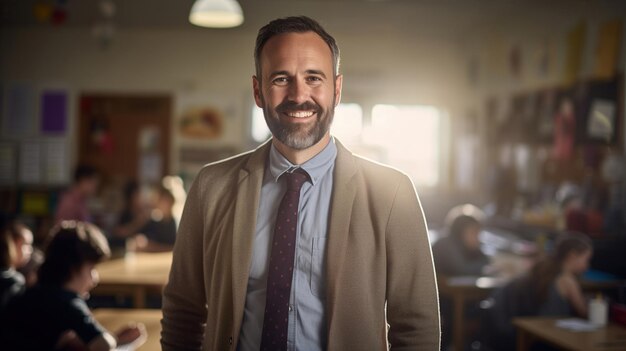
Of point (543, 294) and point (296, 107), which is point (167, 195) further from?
point (296, 107)

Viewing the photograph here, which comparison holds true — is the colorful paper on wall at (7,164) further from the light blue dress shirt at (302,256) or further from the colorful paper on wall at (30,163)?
the light blue dress shirt at (302,256)

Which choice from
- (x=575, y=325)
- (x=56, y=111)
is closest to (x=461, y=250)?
(x=575, y=325)

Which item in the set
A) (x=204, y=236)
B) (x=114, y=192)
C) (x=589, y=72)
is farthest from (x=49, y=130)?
(x=204, y=236)

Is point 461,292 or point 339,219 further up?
point 339,219

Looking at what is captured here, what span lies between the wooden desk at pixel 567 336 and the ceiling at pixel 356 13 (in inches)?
131

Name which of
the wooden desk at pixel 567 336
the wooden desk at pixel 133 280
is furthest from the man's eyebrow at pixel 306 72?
the wooden desk at pixel 133 280

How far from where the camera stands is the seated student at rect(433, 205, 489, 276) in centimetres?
501

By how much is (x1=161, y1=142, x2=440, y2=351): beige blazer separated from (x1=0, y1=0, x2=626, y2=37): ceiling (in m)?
5.16

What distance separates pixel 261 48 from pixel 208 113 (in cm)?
758

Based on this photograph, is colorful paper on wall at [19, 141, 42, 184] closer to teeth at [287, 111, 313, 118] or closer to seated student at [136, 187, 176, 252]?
seated student at [136, 187, 176, 252]

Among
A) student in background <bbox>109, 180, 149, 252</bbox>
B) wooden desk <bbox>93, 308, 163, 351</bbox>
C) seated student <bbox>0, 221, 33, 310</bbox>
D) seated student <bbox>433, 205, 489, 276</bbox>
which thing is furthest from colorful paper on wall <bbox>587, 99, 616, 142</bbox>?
student in background <bbox>109, 180, 149, 252</bbox>

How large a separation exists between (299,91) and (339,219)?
0.26 m

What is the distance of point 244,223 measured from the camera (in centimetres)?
142

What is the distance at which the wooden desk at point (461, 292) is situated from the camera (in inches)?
187
